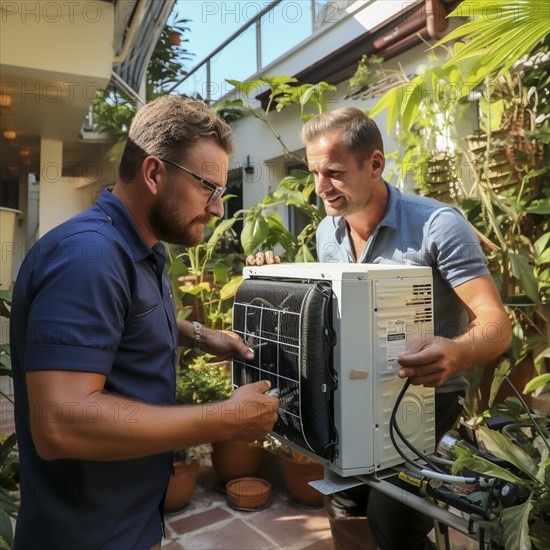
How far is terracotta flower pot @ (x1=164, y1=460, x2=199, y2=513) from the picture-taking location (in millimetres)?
2857

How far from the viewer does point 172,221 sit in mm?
1278

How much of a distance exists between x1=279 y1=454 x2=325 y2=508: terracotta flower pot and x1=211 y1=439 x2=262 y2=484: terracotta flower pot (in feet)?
0.84

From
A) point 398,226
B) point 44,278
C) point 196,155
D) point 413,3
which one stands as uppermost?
point 413,3

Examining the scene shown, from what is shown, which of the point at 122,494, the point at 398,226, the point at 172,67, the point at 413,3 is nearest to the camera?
the point at 122,494

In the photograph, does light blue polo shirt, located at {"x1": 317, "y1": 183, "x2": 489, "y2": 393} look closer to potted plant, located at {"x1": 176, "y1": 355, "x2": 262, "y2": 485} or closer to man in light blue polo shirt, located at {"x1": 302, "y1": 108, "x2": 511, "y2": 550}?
man in light blue polo shirt, located at {"x1": 302, "y1": 108, "x2": 511, "y2": 550}

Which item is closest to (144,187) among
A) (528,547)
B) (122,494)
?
(122,494)

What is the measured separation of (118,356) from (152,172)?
44cm

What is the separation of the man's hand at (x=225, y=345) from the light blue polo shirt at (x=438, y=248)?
0.53 m

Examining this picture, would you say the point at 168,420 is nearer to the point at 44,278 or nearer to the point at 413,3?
the point at 44,278

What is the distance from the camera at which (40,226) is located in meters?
5.51

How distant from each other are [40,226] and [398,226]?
15.8ft

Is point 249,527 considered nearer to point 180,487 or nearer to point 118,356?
point 180,487

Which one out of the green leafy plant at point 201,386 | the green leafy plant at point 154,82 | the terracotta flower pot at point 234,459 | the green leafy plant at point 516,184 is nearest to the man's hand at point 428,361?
the green leafy plant at point 516,184

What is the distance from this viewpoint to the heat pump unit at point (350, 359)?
1.22 metres
